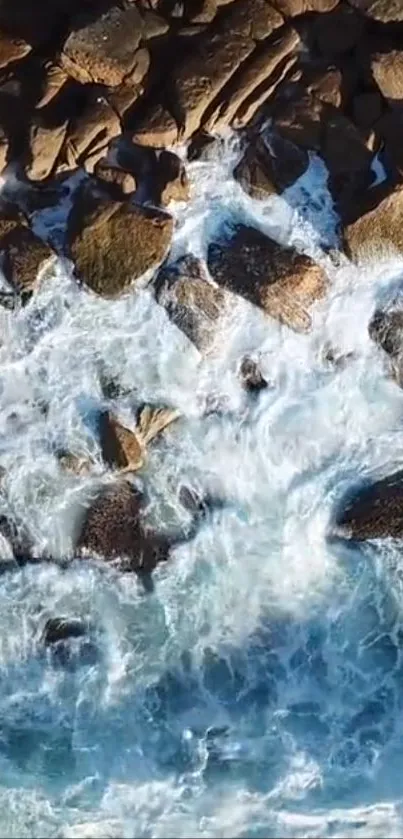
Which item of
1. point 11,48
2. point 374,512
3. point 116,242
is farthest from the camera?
point 374,512

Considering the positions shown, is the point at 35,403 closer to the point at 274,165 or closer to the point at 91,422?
the point at 91,422

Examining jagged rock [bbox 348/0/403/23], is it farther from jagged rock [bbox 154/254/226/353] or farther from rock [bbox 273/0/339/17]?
jagged rock [bbox 154/254/226/353]

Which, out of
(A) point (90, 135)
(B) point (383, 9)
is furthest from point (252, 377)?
(B) point (383, 9)

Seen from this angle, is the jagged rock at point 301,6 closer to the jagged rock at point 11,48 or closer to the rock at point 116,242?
the rock at point 116,242

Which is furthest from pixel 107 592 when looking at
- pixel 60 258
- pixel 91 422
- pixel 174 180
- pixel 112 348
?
pixel 174 180

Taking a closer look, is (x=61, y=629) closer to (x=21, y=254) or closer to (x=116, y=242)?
(x=21, y=254)

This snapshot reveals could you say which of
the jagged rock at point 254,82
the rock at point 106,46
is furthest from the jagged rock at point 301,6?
the rock at point 106,46

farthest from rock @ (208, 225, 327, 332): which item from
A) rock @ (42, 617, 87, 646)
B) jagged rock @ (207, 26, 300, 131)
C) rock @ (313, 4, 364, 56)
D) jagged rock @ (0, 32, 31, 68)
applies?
rock @ (42, 617, 87, 646)
